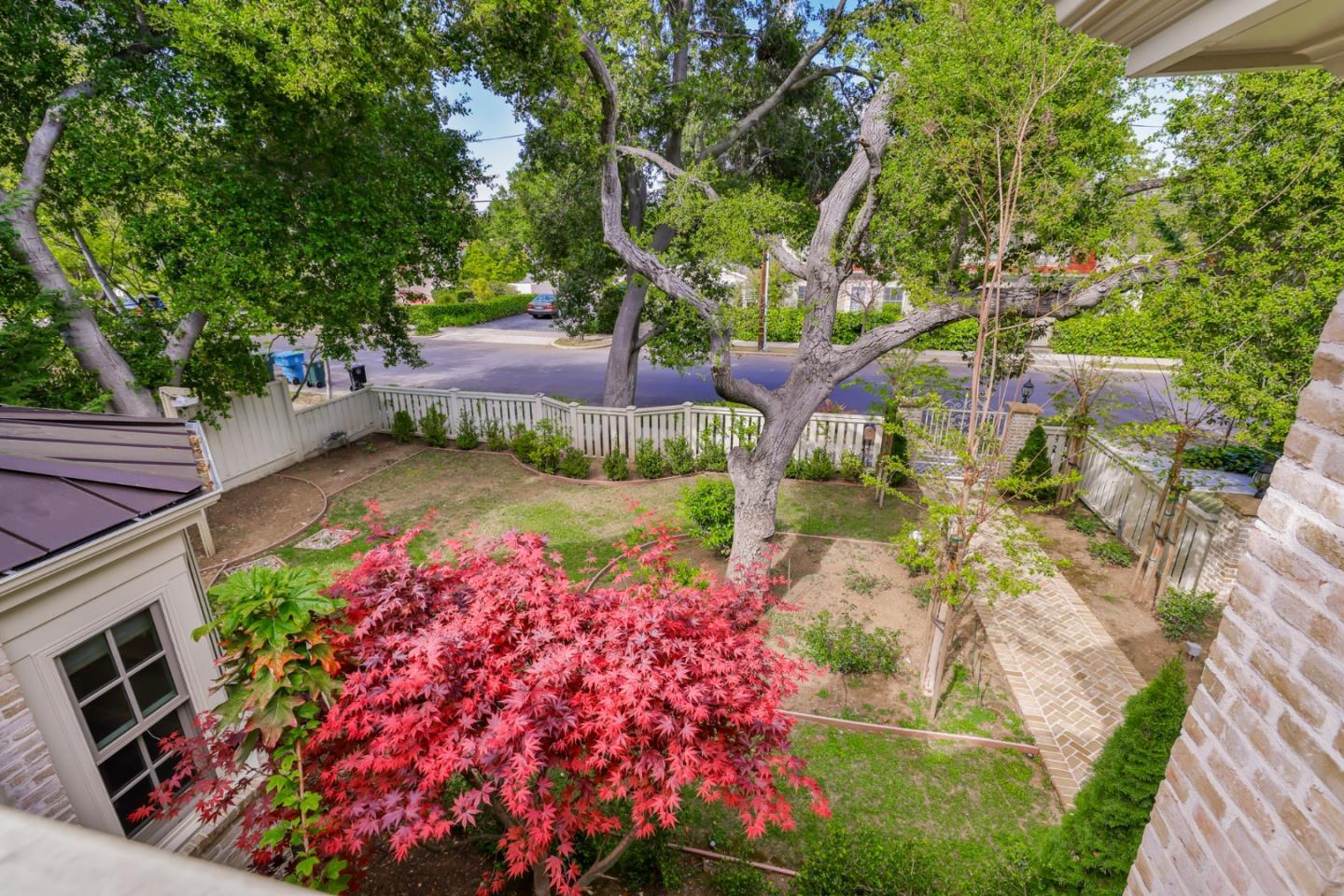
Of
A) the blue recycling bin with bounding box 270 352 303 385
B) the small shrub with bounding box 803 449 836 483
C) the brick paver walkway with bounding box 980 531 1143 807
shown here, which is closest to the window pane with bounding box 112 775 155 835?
the brick paver walkway with bounding box 980 531 1143 807

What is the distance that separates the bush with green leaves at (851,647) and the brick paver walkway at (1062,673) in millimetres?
1250

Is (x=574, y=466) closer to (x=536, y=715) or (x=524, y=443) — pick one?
(x=524, y=443)

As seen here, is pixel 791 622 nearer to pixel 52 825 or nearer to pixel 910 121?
pixel 910 121

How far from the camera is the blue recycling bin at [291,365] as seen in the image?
669 inches

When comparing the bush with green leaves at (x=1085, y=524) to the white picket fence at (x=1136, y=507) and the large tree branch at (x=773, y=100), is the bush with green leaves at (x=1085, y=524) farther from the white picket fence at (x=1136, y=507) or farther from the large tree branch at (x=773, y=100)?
the large tree branch at (x=773, y=100)

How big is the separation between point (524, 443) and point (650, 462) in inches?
105

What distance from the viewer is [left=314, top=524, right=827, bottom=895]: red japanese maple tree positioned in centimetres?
308

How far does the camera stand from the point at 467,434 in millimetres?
12641

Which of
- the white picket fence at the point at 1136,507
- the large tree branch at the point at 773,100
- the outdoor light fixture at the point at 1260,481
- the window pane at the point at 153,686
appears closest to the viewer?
the window pane at the point at 153,686

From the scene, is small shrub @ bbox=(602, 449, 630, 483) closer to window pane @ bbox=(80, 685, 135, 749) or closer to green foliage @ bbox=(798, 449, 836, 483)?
green foliage @ bbox=(798, 449, 836, 483)

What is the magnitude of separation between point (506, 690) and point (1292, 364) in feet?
24.7

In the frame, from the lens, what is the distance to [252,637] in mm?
3275

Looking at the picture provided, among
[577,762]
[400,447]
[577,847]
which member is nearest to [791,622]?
[577,847]

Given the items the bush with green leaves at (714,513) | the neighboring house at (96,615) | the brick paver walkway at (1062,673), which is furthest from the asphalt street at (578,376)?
the neighboring house at (96,615)
